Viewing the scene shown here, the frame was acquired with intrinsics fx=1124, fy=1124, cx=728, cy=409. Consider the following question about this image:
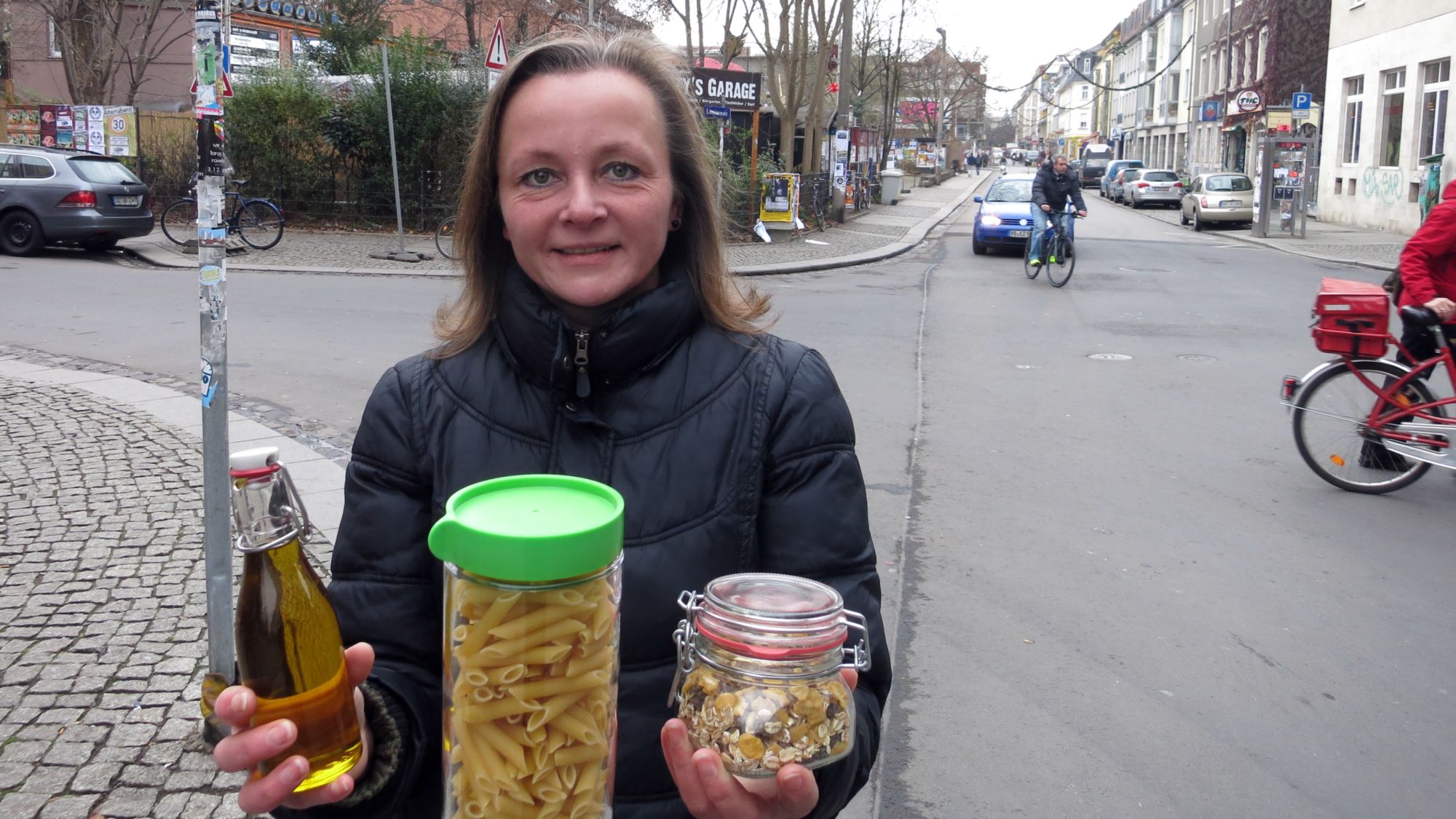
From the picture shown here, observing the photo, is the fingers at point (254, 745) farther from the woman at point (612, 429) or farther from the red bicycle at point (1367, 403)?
the red bicycle at point (1367, 403)

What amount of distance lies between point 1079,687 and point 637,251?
9.96 feet

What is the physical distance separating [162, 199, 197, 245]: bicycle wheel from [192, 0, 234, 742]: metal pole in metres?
17.5

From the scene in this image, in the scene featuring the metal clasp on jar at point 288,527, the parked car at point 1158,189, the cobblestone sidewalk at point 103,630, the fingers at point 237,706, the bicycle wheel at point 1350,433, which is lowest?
the cobblestone sidewalk at point 103,630

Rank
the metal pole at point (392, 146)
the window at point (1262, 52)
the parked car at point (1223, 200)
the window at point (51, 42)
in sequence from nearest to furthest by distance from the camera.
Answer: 1. the metal pole at point (392, 146)
2. the parked car at point (1223, 200)
3. the window at point (51, 42)
4. the window at point (1262, 52)

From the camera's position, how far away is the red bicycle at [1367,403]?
6.30 m

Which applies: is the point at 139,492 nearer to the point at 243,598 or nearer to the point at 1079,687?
the point at 1079,687

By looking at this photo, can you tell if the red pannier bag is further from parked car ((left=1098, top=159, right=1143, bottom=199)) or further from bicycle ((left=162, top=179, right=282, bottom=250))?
parked car ((left=1098, top=159, right=1143, bottom=199))

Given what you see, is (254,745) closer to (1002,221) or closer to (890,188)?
(1002,221)

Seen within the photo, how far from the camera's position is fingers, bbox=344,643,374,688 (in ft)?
4.43

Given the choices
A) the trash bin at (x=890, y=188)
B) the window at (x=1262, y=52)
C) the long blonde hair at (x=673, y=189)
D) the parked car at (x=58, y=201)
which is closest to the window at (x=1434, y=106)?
the window at (x=1262, y=52)

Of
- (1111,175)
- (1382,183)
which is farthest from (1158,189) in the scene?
(1382,183)

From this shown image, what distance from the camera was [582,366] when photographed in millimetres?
1586

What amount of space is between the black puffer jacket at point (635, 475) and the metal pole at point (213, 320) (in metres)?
1.97

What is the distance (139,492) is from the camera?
577cm
